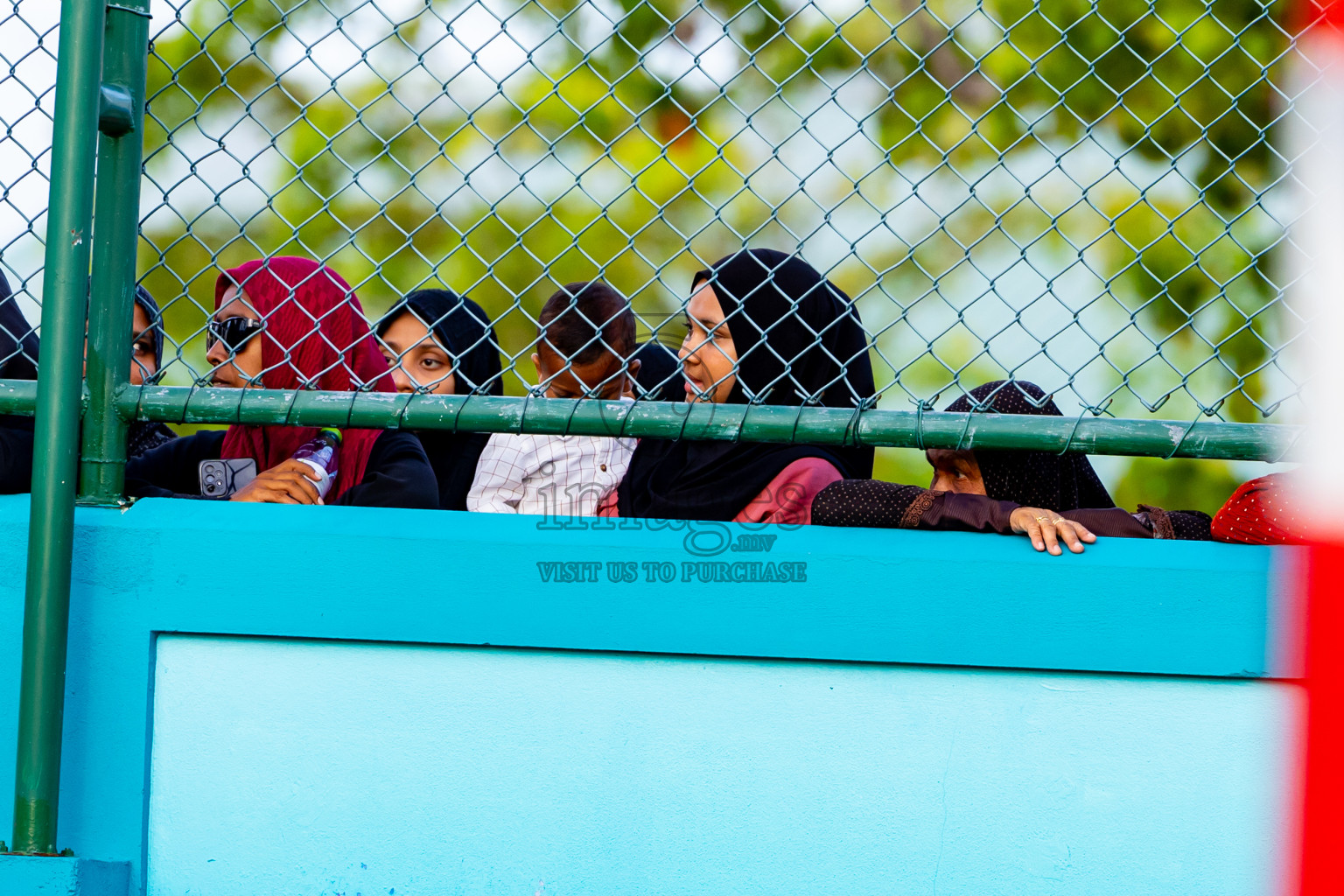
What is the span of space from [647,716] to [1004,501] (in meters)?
0.70

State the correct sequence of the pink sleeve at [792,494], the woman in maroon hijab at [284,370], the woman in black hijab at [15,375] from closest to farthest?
the woman in black hijab at [15,375] → the pink sleeve at [792,494] → the woman in maroon hijab at [284,370]

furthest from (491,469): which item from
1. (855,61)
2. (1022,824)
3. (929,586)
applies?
(855,61)

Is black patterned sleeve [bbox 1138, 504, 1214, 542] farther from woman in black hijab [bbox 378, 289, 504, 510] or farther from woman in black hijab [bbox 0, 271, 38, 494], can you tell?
woman in black hijab [bbox 0, 271, 38, 494]

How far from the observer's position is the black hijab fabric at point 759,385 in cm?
229

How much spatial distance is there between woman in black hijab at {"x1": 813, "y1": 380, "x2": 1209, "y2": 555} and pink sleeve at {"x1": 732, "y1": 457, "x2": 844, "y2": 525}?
0.62 ft

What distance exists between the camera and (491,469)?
2.78 metres

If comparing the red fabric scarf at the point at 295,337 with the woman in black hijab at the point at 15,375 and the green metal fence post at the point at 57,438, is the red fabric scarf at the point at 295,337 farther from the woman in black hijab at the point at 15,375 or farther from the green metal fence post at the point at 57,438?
the green metal fence post at the point at 57,438

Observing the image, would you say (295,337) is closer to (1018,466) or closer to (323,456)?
(323,456)

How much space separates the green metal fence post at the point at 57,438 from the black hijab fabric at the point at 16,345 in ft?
1.35

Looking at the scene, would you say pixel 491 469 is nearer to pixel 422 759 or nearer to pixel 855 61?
pixel 422 759

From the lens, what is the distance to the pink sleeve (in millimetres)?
2246

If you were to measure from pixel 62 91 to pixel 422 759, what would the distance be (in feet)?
3.81

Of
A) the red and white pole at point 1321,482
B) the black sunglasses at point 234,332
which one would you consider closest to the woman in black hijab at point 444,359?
the black sunglasses at point 234,332

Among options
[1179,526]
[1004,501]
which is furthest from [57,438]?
[1179,526]
